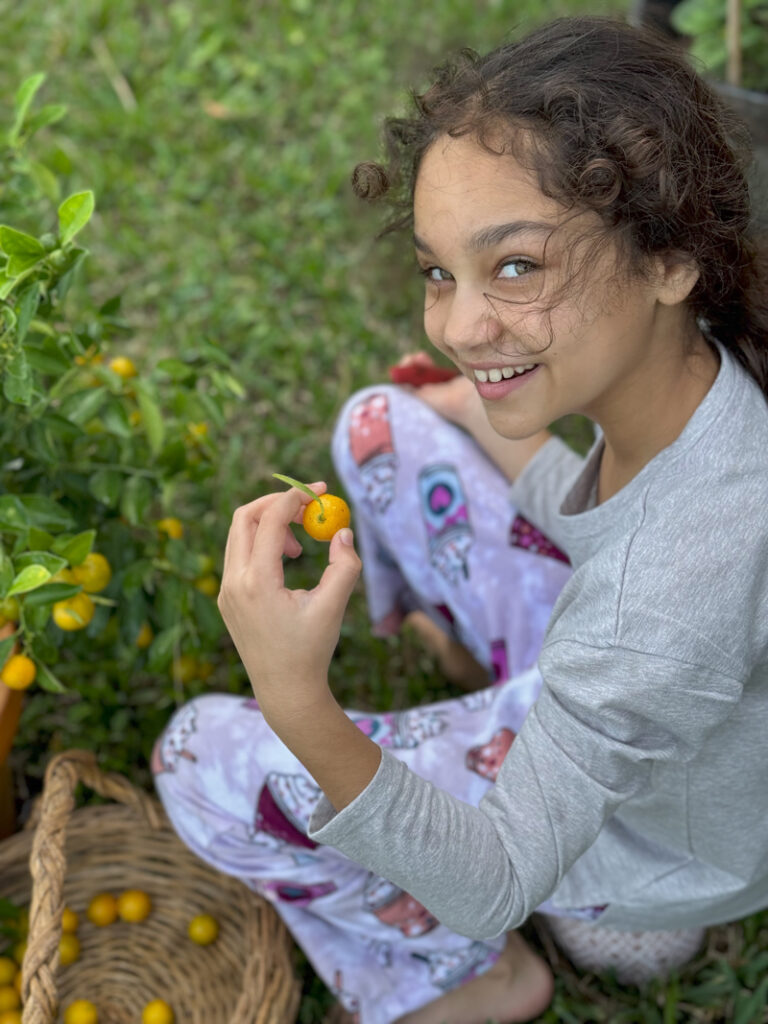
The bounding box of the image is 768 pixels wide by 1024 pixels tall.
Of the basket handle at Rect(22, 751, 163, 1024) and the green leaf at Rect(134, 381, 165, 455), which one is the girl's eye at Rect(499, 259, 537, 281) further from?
the basket handle at Rect(22, 751, 163, 1024)

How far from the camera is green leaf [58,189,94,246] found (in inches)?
44.7

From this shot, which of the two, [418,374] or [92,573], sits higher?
[418,374]

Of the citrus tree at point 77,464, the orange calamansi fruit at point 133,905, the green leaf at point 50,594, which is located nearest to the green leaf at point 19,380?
the citrus tree at point 77,464

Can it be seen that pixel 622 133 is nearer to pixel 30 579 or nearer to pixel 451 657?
pixel 30 579

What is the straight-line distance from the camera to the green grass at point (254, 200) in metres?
2.12

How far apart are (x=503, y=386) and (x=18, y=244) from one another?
20.8 inches

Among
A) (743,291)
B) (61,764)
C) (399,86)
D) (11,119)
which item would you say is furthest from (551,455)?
(11,119)

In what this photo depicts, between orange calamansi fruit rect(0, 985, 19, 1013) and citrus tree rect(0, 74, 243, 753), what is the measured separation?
1.39ft

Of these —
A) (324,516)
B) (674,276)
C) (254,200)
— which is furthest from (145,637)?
(254,200)

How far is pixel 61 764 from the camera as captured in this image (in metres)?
1.41

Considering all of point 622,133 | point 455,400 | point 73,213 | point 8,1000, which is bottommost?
point 8,1000

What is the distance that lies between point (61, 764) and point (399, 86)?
2.13 meters

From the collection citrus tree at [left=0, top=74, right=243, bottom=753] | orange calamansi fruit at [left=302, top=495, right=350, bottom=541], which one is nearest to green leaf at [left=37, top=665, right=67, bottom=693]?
citrus tree at [left=0, top=74, right=243, bottom=753]

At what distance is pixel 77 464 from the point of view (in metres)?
1.46
